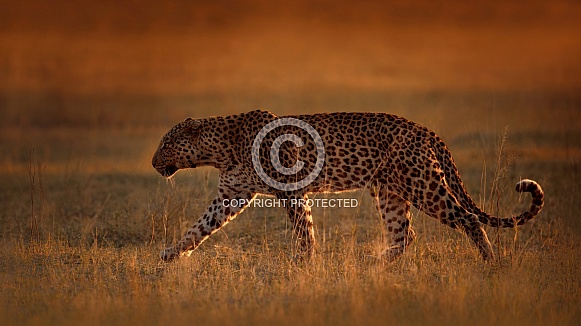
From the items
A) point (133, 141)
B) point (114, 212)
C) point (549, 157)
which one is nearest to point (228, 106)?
point (133, 141)

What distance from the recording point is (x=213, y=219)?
37.1 ft

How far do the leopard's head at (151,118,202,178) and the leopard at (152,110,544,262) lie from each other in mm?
11

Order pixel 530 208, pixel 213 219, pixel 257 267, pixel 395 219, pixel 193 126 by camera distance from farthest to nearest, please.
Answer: pixel 193 126 → pixel 213 219 → pixel 395 219 → pixel 257 267 → pixel 530 208

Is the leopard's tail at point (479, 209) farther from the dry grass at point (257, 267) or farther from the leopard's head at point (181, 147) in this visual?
the leopard's head at point (181, 147)

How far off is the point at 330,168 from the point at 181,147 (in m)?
1.73

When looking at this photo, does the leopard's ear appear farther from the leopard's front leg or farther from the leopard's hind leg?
the leopard's hind leg

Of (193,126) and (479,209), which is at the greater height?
(193,126)

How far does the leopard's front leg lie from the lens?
11.3 meters

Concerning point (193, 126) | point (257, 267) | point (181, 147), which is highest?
point (193, 126)

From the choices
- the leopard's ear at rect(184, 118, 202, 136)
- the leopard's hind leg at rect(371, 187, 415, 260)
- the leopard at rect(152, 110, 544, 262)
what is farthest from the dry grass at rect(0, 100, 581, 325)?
the leopard's ear at rect(184, 118, 202, 136)

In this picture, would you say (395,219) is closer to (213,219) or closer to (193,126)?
(213,219)

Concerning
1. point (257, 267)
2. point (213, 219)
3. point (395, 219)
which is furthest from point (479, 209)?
point (213, 219)

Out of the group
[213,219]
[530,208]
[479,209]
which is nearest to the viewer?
[530,208]

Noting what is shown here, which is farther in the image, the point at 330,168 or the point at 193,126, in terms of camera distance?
the point at 193,126
